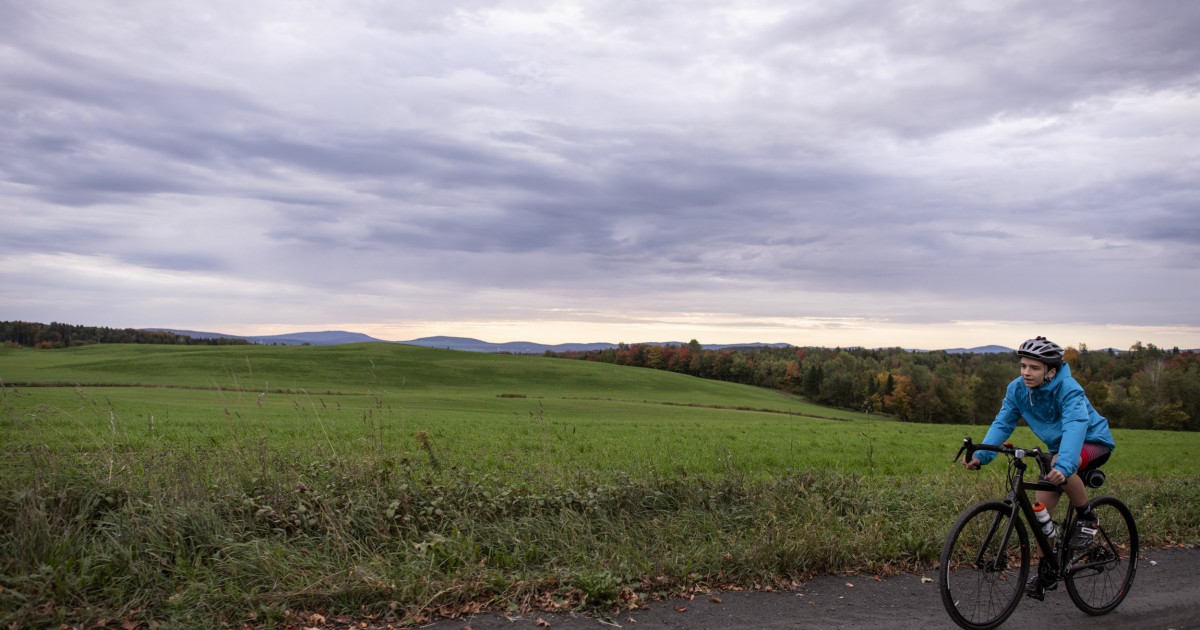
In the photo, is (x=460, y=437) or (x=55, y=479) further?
(x=460, y=437)

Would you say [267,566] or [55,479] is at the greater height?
[55,479]

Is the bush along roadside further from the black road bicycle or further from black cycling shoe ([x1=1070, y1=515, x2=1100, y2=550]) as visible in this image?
black cycling shoe ([x1=1070, y1=515, x2=1100, y2=550])

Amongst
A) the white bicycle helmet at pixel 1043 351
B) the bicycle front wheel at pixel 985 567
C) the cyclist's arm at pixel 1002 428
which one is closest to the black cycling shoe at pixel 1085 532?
the bicycle front wheel at pixel 985 567

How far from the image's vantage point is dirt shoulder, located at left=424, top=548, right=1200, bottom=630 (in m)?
5.41

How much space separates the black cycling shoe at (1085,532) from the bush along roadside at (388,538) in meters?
1.48

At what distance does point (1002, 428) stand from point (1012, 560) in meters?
1.00

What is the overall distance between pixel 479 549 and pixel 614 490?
195 cm

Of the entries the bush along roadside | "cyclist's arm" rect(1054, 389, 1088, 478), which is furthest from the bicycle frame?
the bush along roadside

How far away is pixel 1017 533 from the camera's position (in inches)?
219

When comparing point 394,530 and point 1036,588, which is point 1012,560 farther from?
point 394,530

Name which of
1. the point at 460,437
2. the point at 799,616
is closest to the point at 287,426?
the point at 460,437

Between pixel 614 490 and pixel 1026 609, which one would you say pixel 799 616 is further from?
pixel 614 490

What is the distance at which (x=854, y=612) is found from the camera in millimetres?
5734

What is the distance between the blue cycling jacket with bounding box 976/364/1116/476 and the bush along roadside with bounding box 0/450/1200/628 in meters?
1.86
